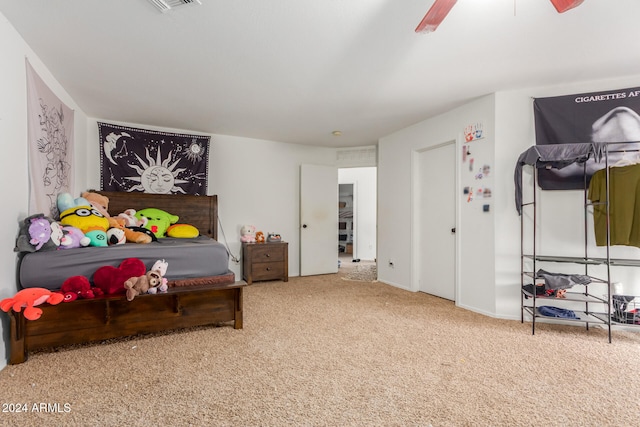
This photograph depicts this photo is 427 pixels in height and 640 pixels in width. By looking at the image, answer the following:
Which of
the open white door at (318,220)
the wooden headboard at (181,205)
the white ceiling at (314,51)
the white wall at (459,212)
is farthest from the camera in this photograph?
the open white door at (318,220)

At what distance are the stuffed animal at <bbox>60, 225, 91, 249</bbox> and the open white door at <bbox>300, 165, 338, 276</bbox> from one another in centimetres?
317

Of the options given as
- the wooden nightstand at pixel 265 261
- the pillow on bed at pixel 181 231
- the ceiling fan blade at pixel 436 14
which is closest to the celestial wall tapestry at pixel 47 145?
the pillow on bed at pixel 181 231

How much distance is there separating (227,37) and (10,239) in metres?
2.02

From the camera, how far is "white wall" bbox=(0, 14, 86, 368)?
2020mm

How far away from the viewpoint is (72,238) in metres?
2.49

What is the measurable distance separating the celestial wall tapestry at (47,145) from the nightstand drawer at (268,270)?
8.05 ft

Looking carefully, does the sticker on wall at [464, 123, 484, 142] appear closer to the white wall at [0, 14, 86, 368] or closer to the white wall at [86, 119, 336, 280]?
the white wall at [86, 119, 336, 280]

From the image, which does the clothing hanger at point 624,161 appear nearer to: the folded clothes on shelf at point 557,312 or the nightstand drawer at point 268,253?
the folded clothes on shelf at point 557,312

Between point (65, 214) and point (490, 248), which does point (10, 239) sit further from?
point (490, 248)

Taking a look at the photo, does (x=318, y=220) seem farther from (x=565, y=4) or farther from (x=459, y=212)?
(x=565, y=4)

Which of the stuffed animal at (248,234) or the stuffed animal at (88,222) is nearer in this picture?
the stuffed animal at (88,222)

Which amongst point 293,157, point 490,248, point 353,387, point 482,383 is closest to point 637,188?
point 490,248

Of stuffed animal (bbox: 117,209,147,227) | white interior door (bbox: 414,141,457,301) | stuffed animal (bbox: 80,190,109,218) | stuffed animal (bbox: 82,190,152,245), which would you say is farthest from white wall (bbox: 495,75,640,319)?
stuffed animal (bbox: 80,190,109,218)

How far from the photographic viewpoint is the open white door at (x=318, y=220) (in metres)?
5.30
